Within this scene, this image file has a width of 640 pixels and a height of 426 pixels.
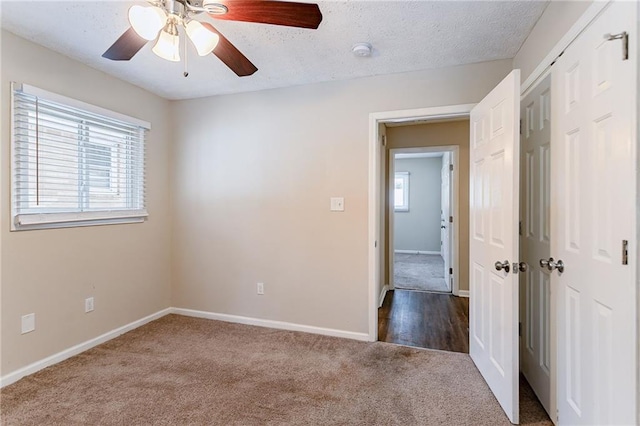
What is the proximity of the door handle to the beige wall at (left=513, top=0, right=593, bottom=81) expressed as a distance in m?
1.16

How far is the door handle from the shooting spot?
1.54 metres

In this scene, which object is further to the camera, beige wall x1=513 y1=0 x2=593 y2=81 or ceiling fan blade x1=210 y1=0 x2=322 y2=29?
beige wall x1=513 y1=0 x2=593 y2=81

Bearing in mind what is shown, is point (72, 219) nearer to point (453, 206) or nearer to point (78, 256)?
point (78, 256)

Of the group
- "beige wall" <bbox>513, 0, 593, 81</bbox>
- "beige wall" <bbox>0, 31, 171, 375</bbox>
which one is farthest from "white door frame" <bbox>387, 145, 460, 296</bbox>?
"beige wall" <bbox>0, 31, 171, 375</bbox>

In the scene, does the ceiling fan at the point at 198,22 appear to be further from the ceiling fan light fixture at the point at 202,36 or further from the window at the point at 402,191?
the window at the point at 402,191

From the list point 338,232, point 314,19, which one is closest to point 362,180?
point 338,232

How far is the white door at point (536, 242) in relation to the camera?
174cm

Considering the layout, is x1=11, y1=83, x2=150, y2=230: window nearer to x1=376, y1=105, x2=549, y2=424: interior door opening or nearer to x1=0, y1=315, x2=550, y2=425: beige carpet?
x1=0, y1=315, x2=550, y2=425: beige carpet

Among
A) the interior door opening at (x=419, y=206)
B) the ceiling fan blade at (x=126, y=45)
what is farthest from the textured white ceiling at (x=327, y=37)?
the interior door opening at (x=419, y=206)

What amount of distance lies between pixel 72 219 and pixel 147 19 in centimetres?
188

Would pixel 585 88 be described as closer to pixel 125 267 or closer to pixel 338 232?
pixel 338 232

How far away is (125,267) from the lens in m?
2.92

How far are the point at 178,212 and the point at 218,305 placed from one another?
3.66 ft

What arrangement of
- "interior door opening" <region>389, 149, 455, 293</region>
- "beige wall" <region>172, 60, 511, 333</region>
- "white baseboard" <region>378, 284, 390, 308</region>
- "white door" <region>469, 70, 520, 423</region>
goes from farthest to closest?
"interior door opening" <region>389, 149, 455, 293</region>
"white baseboard" <region>378, 284, 390, 308</region>
"beige wall" <region>172, 60, 511, 333</region>
"white door" <region>469, 70, 520, 423</region>
